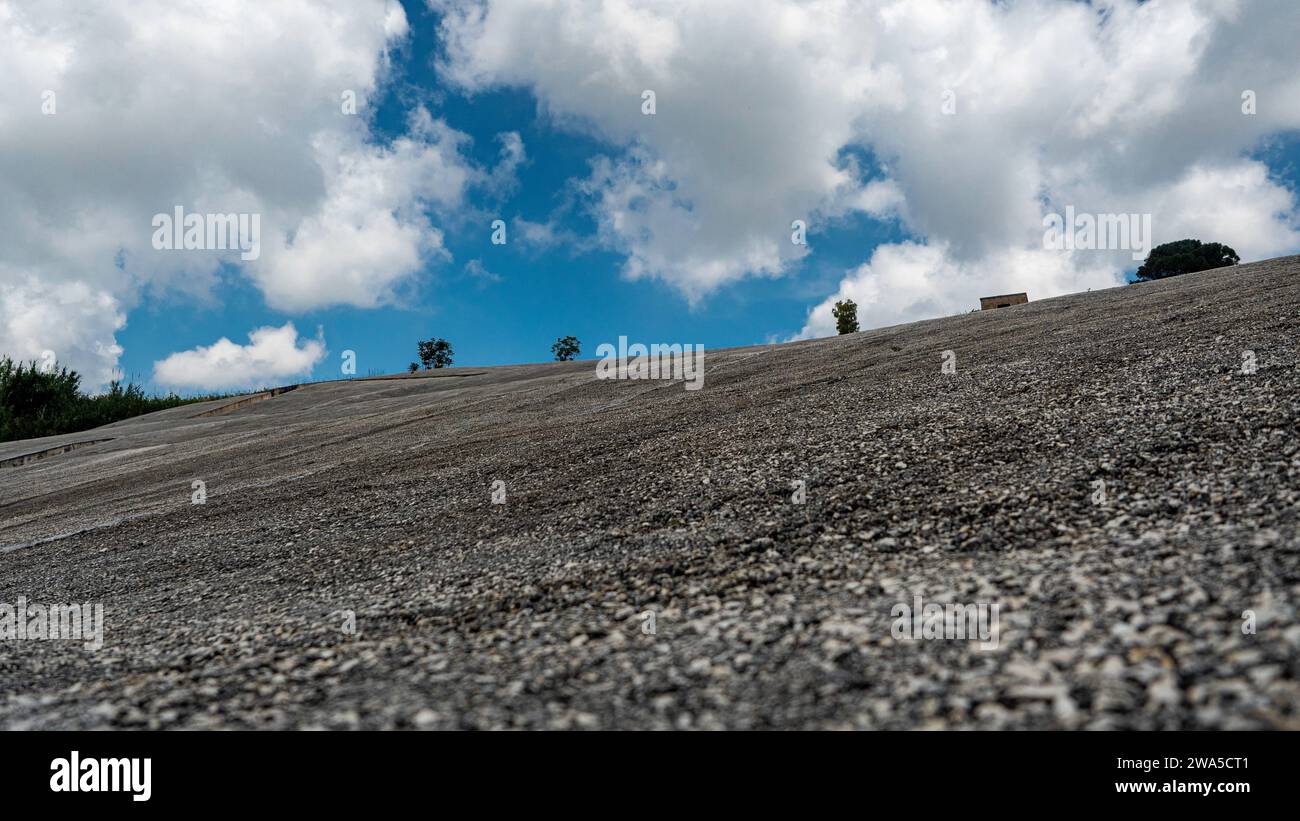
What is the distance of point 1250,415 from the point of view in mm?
6801

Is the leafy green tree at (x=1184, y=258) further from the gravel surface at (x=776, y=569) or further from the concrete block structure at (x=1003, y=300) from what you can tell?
the gravel surface at (x=776, y=569)

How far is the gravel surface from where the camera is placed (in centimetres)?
353

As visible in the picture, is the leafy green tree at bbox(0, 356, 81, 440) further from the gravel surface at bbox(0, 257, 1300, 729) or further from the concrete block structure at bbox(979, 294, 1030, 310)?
the concrete block structure at bbox(979, 294, 1030, 310)

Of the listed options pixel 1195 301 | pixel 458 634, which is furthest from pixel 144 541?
pixel 1195 301

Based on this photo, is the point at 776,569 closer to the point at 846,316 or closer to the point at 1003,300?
the point at 1003,300

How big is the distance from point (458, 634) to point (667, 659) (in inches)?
67.4

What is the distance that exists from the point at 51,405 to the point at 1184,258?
98.4 m

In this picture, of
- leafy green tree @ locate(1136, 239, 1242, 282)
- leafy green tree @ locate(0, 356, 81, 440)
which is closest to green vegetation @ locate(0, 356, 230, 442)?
leafy green tree @ locate(0, 356, 81, 440)

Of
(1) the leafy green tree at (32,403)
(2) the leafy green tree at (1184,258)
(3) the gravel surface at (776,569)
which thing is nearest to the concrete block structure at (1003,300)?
(3) the gravel surface at (776,569)

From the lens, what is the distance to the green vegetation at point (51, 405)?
157 feet

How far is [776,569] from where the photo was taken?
5387 millimetres

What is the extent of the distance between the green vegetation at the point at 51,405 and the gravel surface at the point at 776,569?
45.6 m

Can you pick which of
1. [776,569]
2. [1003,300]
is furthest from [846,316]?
[776,569]
